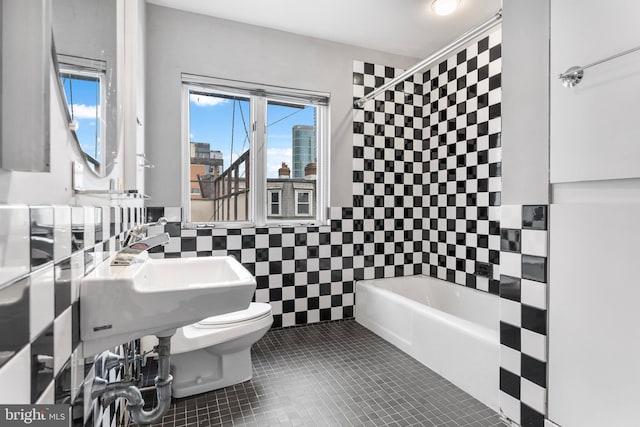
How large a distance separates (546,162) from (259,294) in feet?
6.87

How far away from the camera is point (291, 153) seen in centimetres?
286

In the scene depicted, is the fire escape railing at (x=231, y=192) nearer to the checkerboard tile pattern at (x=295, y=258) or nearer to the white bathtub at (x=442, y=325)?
the checkerboard tile pattern at (x=295, y=258)

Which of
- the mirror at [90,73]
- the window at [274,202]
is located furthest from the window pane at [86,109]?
the window at [274,202]

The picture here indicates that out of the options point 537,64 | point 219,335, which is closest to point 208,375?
point 219,335

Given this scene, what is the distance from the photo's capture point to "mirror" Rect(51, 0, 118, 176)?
679mm

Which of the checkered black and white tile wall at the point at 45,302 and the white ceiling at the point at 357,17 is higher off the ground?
the white ceiling at the point at 357,17

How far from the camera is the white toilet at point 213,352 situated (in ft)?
5.73

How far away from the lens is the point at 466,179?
2.73 metres

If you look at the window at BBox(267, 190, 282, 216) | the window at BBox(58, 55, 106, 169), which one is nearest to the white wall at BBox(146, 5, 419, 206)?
the window at BBox(267, 190, 282, 216)

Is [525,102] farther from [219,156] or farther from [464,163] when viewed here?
[219,156]

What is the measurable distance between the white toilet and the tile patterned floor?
60 mm

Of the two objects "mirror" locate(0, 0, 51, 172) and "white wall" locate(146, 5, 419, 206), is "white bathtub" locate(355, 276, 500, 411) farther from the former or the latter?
"mirror" locate(0, 0, 51, 172)

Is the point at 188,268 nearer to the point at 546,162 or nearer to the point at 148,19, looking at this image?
the point at 546,162

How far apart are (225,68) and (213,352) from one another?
2.02 meters
